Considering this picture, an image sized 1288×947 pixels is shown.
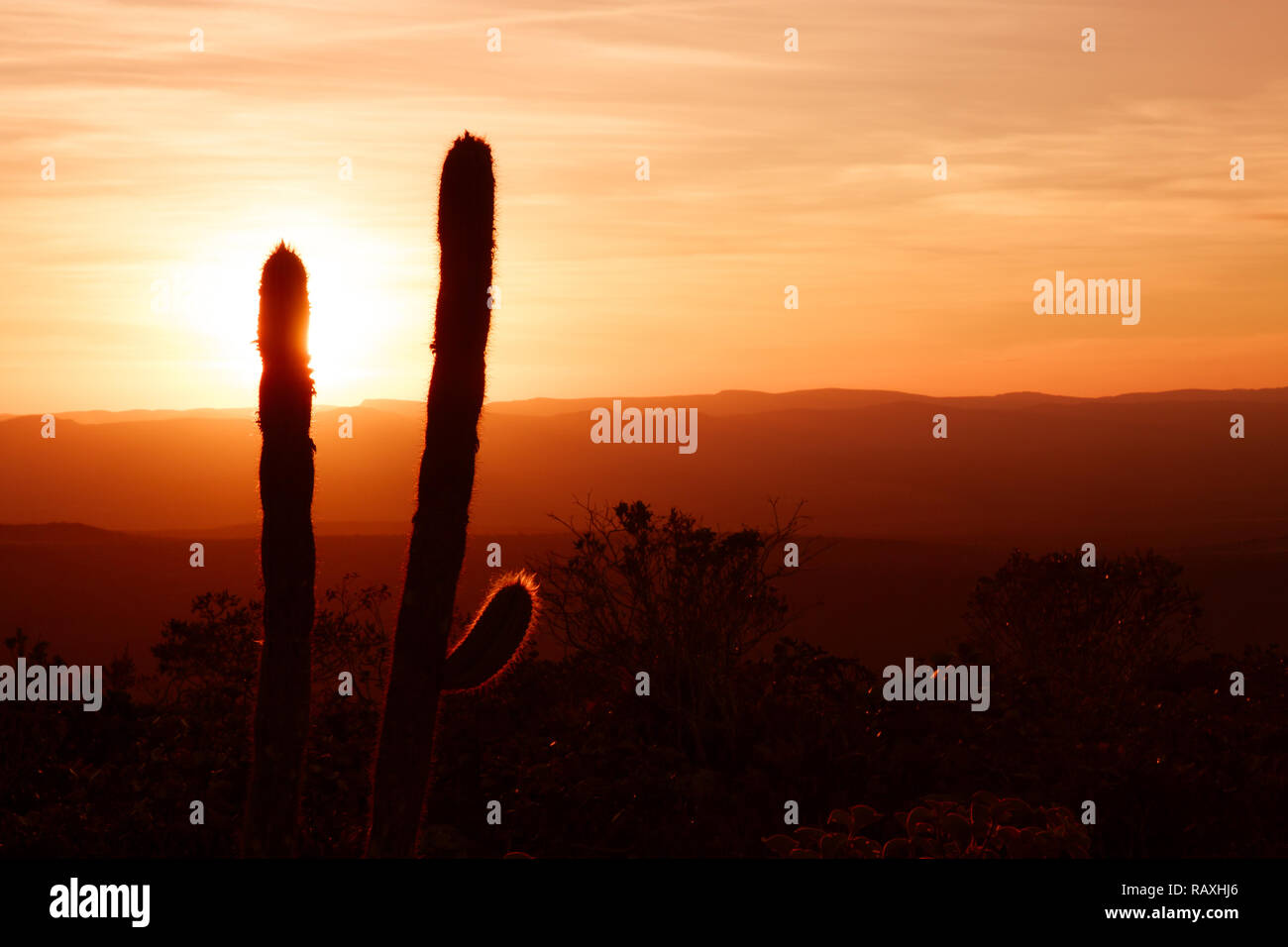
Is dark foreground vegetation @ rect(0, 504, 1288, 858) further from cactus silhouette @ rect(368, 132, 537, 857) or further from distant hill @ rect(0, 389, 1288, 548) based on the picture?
distant hill @ rect(0, 389, 1288, 548)

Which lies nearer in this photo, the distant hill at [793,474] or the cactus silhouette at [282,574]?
the cactus silhouette at [282,574]

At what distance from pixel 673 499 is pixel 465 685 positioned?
2017 inches

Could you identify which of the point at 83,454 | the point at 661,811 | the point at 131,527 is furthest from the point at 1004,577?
the point at 83,454

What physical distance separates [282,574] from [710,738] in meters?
4.27

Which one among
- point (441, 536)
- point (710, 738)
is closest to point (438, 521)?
point (441, 536)

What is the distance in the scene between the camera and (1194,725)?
9.51 meters

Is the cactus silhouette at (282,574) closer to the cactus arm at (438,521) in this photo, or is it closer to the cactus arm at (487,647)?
the cactus arm at (438,521)

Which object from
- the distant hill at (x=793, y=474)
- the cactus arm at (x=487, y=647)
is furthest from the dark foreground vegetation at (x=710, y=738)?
the distant hill at (x=793, y=474)

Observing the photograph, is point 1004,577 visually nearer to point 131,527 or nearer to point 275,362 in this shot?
point 275,362

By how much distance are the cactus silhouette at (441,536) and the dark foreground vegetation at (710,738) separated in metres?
1.75

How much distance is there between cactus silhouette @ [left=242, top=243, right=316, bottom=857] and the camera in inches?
228

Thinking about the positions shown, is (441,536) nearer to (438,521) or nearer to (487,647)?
(438,521)

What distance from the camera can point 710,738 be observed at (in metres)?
9.24

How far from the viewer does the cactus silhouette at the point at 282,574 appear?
19.0ft
